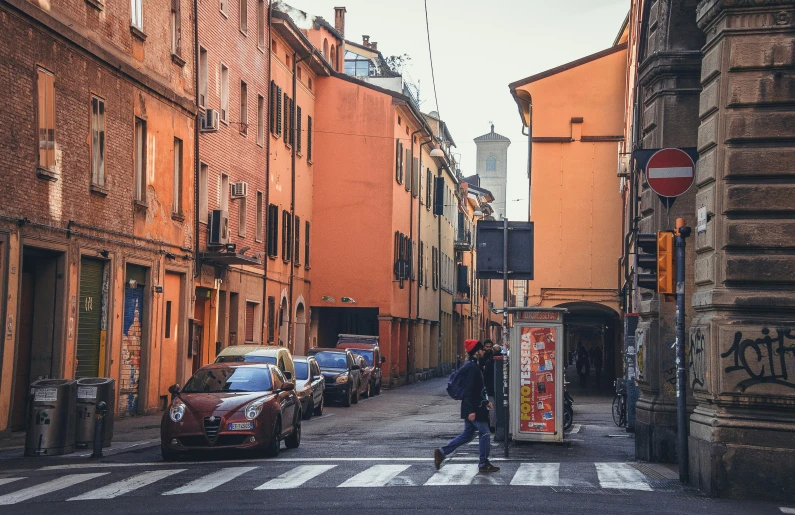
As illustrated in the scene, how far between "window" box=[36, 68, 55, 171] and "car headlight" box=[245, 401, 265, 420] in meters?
7.04

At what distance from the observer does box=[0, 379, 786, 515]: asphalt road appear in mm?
11344

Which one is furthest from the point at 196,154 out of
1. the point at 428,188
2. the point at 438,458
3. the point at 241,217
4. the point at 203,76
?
the point at 428,188

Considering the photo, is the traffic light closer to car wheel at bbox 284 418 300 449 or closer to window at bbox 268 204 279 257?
car wheel at bbox 284 418 300 449

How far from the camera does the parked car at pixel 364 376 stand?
3650 centimetres

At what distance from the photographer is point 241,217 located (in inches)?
1388

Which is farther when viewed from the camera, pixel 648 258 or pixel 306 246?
pixel 306 246

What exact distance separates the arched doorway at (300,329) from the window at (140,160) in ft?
56.3

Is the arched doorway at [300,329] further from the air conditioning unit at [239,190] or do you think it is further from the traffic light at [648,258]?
the traffic light at [648,258]

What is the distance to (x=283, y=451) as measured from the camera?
18.1m

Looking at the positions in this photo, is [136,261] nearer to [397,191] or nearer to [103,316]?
[103,316]

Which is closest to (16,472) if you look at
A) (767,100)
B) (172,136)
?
(767,100)

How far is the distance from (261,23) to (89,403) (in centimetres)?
2225

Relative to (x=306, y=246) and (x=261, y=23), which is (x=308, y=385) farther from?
(x=306, y=246)

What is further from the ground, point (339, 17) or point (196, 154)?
point (339, 17)
